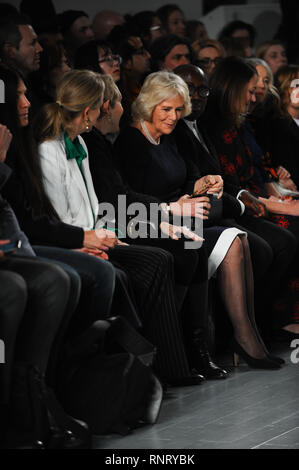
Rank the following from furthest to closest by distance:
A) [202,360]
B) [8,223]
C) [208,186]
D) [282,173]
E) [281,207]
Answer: [282,173] < [281,207] < [208,186] < [202,360] < [8,223]

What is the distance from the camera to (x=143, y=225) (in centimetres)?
414

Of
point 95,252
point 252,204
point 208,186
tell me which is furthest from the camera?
point 252,204

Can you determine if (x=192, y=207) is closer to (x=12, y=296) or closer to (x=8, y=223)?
(x=8, y=223)

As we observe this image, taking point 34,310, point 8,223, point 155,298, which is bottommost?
point 155,298

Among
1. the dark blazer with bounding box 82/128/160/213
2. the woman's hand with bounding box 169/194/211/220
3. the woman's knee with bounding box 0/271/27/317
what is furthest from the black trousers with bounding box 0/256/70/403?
the woman's hand with bounding box 169/194/211/220

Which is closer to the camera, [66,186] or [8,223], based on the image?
[8,223]

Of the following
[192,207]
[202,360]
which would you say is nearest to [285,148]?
[192,207]

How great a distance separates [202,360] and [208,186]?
969 millimetres

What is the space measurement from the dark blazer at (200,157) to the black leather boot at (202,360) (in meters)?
0.89

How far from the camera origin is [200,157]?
4.83 metres

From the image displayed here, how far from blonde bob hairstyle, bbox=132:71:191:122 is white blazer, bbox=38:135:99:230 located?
0.61 meters

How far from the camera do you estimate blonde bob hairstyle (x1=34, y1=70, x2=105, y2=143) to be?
3.82 m

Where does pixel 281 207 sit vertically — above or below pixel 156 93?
below

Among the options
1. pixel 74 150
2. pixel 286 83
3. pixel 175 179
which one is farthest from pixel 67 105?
pixel 286 83
